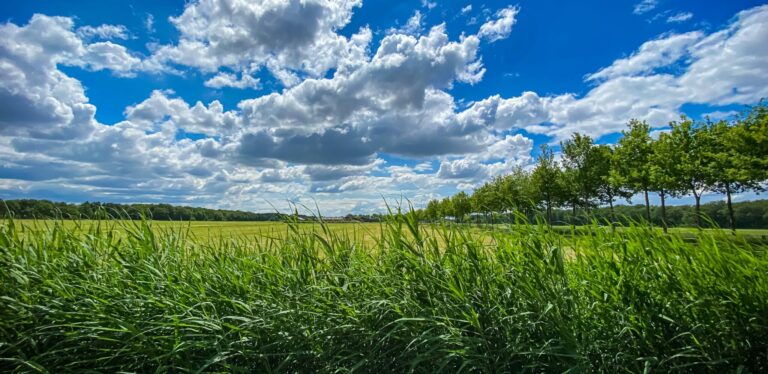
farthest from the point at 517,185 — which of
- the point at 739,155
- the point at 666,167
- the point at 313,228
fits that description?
the point at 313,228

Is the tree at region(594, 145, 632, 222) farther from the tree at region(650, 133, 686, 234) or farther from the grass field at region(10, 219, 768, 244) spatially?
the grass field at region(10, 219, 768, 244)

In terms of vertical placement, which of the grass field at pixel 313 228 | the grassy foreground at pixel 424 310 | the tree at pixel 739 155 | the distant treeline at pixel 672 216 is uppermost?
the tree at pixel 739 155

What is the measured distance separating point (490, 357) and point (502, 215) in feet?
5.29

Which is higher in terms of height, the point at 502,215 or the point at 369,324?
the point at 502,215

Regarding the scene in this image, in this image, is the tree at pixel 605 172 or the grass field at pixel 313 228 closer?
the grass field at pixel 313 228

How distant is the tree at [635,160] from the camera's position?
32.1 m

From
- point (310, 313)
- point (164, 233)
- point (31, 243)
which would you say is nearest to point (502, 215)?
point (310, 313)

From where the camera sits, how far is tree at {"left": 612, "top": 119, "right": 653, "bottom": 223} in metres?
32.1

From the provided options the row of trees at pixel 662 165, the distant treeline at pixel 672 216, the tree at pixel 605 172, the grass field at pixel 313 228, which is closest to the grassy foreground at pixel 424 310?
the grass field at pixel 313 228

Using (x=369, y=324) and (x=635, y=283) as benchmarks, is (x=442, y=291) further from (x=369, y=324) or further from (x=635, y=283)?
(x=635, y=283)

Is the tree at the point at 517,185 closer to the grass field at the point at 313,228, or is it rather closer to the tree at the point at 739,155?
the tree at the point at 739,155

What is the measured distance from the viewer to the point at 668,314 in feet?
7.78

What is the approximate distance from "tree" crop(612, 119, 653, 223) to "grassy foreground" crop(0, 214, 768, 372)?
34317 mm

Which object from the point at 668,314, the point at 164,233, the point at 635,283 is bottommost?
the point at 668,314
